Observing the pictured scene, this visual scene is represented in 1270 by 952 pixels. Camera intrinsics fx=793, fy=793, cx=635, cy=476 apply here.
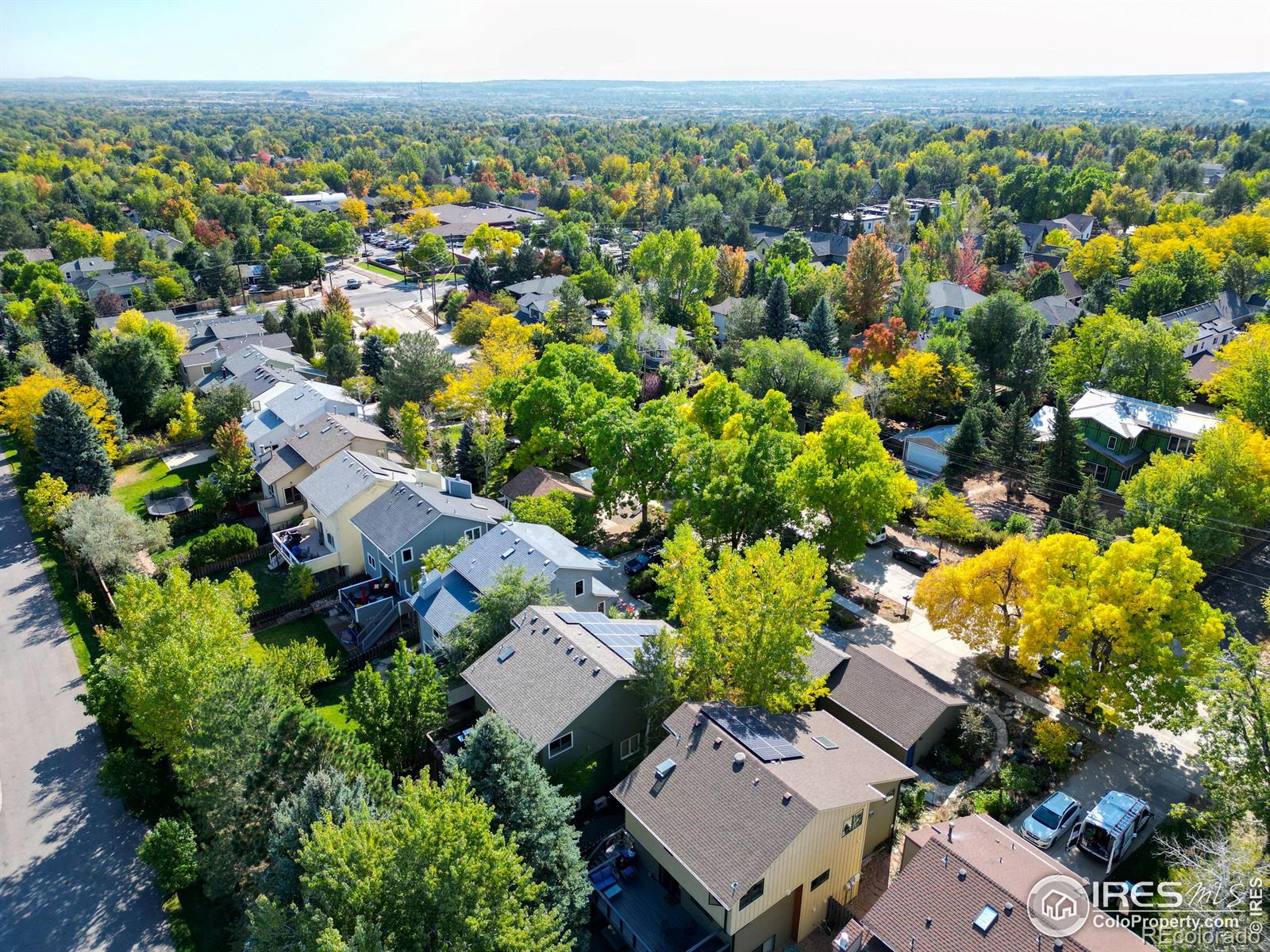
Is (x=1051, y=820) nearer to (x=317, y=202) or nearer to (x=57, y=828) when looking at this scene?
(x=57, y=828)

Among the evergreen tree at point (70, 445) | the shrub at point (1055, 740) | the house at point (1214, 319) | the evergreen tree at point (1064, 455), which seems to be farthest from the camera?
the house at point (1214, 319)

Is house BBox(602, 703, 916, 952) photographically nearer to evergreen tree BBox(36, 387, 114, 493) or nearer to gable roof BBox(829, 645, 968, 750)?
gable roof BBox(829, 645, 968, 750)

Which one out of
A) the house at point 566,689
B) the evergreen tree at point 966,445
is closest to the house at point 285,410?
the house at point 566,689

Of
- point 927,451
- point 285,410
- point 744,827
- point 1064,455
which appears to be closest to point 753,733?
point 744,827

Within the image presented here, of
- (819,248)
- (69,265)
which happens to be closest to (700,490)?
(819,248)

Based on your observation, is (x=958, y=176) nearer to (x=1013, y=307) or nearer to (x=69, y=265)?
(x=1013, y=307)

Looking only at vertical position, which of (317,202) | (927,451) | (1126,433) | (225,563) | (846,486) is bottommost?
(225,563)

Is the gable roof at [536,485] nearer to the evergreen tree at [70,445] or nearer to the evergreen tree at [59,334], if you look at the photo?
the evergreen tree at [70,445]
